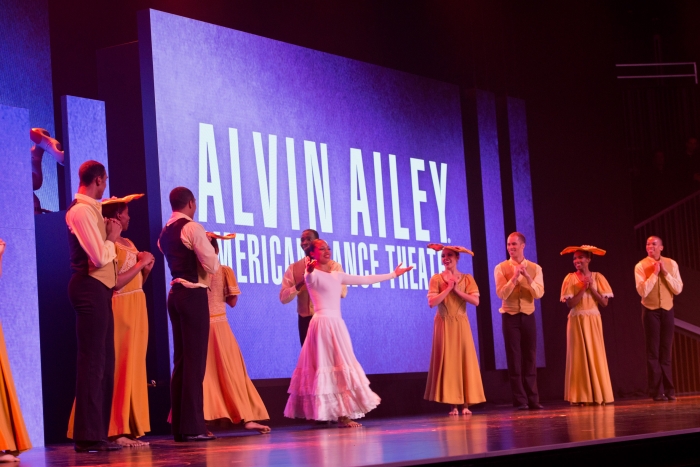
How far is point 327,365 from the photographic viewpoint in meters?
6.54

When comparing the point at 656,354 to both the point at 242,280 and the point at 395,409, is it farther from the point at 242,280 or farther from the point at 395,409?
the point at 242,280

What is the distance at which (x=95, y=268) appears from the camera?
493cm

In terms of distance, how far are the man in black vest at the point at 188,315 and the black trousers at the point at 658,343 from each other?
5.18m

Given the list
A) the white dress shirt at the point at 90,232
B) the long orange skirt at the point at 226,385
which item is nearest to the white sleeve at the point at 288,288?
the long orange skirt at the point at 226,385

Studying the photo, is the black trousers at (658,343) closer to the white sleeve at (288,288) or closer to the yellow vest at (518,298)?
the yellow vest at (518,298)

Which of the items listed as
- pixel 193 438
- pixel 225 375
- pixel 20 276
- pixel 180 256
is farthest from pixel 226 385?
pixel 20 276

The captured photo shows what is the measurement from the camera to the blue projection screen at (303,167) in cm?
736

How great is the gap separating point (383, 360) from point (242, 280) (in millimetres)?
1916

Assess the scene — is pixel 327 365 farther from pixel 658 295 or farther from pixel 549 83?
pixel 549 83

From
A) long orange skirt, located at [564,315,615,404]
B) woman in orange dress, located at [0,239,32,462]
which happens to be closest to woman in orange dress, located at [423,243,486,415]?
long orange skirt, located at [564,315,615,404]

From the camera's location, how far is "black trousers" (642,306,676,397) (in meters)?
9.12

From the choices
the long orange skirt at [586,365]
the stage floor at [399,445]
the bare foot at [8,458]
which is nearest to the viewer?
the stage floor at [399,445]

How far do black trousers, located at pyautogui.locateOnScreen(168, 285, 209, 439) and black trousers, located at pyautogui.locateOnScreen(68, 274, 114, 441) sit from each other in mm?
571

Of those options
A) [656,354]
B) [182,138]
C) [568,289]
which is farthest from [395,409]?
[182,138]
